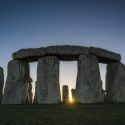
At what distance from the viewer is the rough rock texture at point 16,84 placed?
809 inches

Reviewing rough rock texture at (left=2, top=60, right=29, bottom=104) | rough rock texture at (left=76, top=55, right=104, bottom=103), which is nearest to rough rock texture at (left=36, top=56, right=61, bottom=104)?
rough rock texture at (left=76, top=55, right=104, bottom=103)

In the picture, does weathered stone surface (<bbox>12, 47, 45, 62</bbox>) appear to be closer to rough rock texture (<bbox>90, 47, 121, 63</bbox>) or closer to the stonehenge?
the stonehenge

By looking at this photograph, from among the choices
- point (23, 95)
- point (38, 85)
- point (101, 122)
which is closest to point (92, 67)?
point (38, 85)

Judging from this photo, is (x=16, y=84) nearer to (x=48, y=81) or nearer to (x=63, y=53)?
(x=48, y=81)

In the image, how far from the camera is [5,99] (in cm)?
2058

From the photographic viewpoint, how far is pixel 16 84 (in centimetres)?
2069

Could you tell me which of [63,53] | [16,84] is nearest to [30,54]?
[63,53]

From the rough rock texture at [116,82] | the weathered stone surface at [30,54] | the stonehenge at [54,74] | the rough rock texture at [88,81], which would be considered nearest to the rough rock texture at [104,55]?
the stonehenge at [54,74]

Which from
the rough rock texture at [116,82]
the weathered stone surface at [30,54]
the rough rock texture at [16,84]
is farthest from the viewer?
the rough rock texture at [116,82]

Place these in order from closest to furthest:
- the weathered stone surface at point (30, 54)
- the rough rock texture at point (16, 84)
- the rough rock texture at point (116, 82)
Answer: the weathered stone surface at point (30, 54) → the rough rock texture at point (16, 84) → the rough rock texture at point (116, 82)

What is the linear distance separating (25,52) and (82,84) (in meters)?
4.09

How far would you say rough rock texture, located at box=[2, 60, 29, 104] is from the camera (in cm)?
2055

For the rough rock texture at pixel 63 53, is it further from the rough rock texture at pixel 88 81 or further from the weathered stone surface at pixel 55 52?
the rough rock texture at pixel 88 81

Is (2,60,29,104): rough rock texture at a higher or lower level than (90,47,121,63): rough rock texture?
lower
